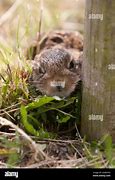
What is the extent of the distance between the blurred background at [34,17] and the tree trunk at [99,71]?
1.08 m

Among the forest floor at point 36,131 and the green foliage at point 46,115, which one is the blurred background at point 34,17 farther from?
the green foliage at point 46,115

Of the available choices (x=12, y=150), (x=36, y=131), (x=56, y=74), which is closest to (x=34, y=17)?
(x=56, y=74)

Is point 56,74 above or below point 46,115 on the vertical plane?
above

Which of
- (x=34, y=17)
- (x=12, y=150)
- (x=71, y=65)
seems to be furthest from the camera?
(x=34, y=17)

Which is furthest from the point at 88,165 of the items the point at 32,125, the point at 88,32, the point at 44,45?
the point at 44,45

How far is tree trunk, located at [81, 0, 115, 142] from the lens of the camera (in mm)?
3914

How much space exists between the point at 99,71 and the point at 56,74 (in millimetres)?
397

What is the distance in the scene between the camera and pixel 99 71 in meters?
4.04

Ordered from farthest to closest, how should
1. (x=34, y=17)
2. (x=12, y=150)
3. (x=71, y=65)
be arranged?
1. (x=34, y=17)
2. (x=71, y=65)
3. (x=12, y=150)

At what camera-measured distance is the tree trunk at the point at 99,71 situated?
3914mm

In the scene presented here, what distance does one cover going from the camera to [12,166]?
12.9 feet

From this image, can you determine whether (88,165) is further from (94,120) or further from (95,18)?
(95,18)

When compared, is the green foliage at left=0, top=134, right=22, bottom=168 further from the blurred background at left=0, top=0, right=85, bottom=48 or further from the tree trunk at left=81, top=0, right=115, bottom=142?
the blurred background at left=0, top=0, right=85, bottom=48

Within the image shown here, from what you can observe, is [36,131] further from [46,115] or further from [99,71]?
[99,71]
